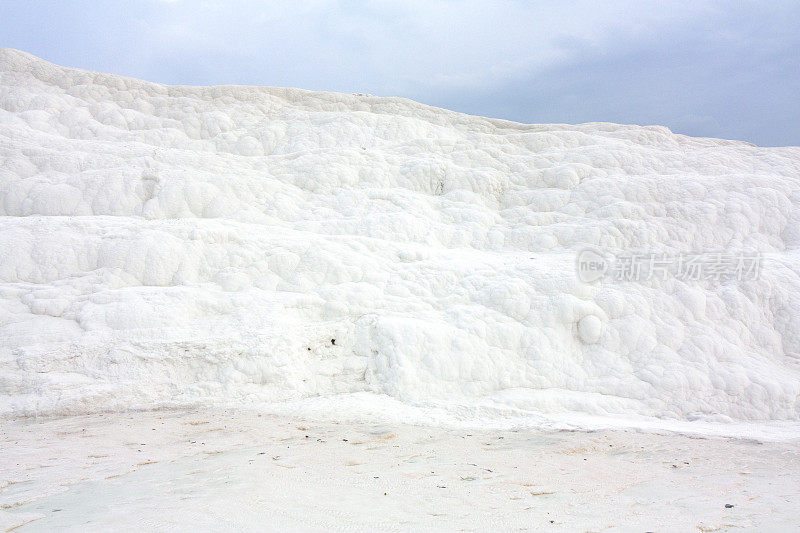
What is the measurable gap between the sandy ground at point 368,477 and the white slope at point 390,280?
929mm

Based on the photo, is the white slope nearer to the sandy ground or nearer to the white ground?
the white ground

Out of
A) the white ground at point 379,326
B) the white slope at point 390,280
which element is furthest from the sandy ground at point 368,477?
the white slope at point 390,280

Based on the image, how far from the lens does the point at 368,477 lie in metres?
3.92

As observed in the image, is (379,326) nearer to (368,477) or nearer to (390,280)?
(390,280)

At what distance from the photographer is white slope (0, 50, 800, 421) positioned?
638 cm

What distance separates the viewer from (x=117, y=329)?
6.45 metres

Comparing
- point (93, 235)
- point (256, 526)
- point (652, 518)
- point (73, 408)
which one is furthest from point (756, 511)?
point (93, 235)

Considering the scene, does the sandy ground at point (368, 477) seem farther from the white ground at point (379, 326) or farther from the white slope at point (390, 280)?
the white slope at point (390, 280)

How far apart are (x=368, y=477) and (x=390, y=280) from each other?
165 inches

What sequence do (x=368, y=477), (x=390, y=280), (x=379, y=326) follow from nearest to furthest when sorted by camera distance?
(x=368, y=477)
(x=379, y=326)
(x=390, y=280)

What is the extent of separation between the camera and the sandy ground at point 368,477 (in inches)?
116

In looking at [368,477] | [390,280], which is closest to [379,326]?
[390,280]

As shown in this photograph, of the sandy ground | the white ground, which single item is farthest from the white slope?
the sandy ground

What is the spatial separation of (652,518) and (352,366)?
4.22 m
